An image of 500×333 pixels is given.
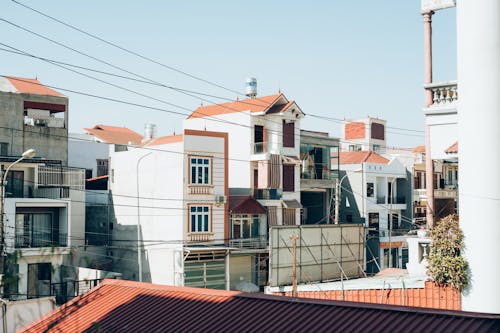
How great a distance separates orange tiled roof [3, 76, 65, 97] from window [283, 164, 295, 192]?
1665 cm

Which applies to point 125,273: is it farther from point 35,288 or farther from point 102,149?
point 102,149

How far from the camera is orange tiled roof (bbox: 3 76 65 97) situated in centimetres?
4228

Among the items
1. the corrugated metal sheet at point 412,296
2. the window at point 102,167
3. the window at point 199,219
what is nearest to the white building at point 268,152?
the window at point 199,219

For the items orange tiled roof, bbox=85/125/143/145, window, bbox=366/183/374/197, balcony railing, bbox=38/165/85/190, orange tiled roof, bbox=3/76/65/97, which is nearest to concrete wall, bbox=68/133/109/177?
orange tiled roof, bbox=85/125/143/145

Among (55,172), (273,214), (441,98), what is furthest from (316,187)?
(441,98)

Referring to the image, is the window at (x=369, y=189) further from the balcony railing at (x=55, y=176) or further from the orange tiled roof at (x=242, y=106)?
the balcony railing at (x=55, y=176)

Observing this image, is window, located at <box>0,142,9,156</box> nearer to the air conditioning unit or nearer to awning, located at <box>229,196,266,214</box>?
the air conditioning unit

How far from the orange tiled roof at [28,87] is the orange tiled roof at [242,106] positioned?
438 inches

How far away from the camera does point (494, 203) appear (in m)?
13.8

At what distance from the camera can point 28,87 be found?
4350cm

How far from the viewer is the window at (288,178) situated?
45312 mm

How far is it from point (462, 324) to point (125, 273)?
3353 centimetres

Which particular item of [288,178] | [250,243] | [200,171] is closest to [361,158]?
[288,178]

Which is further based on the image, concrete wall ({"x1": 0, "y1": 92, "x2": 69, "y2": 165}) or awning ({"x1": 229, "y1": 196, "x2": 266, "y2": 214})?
awning ({"x1": 229, "y1": 196, "x2": 266, "y2": 214})
